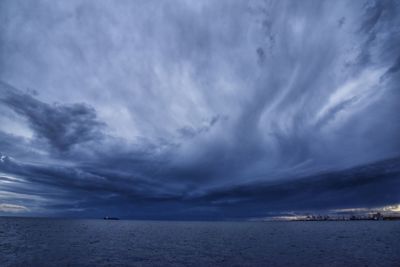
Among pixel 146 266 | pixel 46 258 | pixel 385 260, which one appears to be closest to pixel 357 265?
pixel 385 260

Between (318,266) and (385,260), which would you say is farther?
(385,260)

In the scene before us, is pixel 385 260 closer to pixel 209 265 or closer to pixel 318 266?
pixel 318 266

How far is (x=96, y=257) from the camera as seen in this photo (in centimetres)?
5597

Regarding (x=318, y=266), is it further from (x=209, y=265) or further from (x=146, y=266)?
(x=146, y=266)

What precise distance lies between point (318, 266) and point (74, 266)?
44.7m

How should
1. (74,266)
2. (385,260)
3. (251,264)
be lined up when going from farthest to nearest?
1. (385,260)
2. (251,264)
3. (74,266)

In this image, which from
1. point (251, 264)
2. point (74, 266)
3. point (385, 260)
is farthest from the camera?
point (385, 260)

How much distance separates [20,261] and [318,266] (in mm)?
55999

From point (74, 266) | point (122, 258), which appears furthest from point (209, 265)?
point (74, 266)

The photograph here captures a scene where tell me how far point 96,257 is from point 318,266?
4524 cm

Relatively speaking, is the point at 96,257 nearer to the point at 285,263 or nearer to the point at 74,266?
the point at 74,266

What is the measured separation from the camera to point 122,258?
55594mm

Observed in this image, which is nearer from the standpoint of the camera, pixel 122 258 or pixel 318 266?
pixel 318 266

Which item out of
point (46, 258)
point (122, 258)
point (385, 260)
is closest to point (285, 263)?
point (385, 260)
